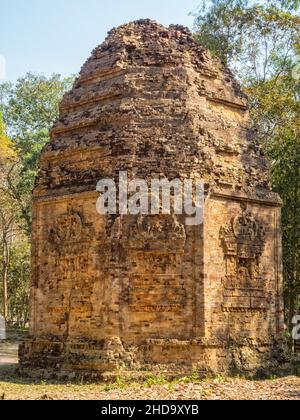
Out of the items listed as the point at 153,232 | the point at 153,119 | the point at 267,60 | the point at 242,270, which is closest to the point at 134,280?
the point at 153,232

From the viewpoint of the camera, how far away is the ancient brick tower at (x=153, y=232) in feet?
43.3

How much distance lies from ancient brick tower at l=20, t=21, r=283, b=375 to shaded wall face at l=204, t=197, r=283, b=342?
0.11 feet

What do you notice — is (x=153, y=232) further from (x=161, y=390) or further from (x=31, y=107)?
(x=31, y=107)

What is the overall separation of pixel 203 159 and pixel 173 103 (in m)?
1.53

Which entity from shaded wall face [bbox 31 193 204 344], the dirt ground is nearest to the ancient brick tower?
shaded wall face [bbox 31 193 204 344]

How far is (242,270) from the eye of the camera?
568 inches

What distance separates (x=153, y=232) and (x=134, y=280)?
1.13 metres

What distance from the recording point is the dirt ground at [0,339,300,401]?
429 inches

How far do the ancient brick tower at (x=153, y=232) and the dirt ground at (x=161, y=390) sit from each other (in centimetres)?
55

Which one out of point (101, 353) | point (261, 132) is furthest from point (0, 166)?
point (101, 353)

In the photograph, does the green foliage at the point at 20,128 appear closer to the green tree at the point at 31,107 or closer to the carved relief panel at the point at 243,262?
the green tree at the point at 31,107

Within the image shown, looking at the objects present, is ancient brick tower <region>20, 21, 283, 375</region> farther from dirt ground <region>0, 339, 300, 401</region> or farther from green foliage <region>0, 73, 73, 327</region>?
green foliage <region>0, 73, 73, 327</region>

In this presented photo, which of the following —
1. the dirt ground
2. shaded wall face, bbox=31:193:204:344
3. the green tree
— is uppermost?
the green tree

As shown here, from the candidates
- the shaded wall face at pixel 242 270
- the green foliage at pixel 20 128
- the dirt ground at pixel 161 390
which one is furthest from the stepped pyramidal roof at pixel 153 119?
the green foliage at pixel 20 128
